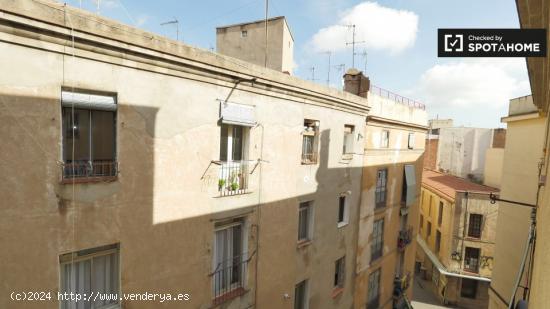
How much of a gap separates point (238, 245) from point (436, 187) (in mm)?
25484

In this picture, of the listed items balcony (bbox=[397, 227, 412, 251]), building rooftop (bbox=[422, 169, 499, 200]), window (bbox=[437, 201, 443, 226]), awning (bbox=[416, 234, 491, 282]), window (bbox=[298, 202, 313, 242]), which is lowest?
awning (bbox=[416, 234, 491, 282])

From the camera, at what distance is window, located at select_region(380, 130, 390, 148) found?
1457cm

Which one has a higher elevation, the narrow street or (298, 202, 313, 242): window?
(298, 202, 313, 242): window

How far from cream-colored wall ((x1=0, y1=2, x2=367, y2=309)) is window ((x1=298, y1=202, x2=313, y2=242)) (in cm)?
40

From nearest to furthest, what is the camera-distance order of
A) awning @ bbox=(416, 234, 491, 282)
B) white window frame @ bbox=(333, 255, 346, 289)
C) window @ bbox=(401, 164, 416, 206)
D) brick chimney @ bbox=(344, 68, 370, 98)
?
white window frame @ bbox=(333, 255, 346, 289), brick chimney @ bbox=(344, 68, 370, 98), window @ bbox=(401, 164, 416, 206), awning @ bbox=(416, 234, 491, 282)

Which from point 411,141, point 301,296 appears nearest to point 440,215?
point 411,141

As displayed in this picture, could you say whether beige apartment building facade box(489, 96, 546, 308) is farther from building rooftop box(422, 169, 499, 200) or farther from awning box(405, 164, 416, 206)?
building rooftop box(422, 169, 499, 200)

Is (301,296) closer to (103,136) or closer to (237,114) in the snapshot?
(237,114)

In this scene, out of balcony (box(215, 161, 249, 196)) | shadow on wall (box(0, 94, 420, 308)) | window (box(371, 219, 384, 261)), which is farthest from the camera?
window (box(371, 219, 384, 261))

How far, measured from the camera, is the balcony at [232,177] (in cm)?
761

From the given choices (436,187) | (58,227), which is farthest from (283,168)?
(436,187)

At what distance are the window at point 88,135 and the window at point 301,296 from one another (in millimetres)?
7511

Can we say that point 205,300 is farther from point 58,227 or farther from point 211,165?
point 58,227

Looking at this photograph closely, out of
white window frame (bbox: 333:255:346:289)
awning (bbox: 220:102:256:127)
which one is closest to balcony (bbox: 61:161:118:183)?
awning (bbox: 220:102:256:127)
